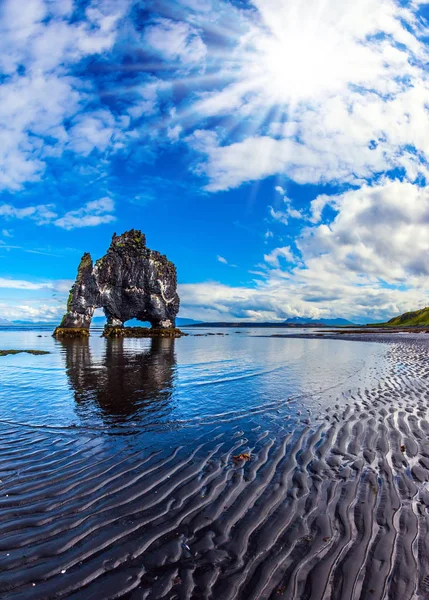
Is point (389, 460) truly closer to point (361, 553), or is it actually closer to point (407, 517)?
point (407, 517)

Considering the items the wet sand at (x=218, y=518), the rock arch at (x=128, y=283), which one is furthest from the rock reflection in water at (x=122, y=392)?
the rock arch at (x=128, y=283)

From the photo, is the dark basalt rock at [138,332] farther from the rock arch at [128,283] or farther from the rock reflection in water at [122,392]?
the rock reflection in water at [122,392]

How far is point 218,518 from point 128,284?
356ft

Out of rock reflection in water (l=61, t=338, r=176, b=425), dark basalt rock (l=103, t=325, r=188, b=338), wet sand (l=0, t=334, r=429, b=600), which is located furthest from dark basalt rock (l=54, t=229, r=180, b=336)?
wet sand (l=0, t=334, r=429, b=600)

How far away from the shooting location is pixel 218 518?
6660mm

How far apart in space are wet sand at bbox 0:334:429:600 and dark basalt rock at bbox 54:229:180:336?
97836mm

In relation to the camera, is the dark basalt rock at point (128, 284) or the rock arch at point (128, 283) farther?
the rock arch at point (128, 283)

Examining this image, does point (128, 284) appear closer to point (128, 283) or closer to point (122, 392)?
point (128, 283)

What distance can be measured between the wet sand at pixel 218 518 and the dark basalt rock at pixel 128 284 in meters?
97.8

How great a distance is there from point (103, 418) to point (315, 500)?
10423 millimetres

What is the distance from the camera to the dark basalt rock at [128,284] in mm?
103000

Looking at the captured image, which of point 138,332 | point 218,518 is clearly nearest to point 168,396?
point 218,518

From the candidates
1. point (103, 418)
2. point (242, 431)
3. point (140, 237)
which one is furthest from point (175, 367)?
point (140, 237)

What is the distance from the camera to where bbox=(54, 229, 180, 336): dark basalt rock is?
103000mm
